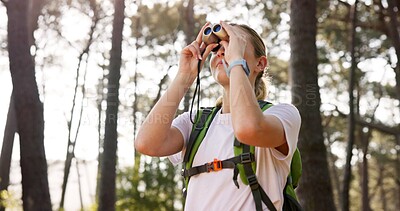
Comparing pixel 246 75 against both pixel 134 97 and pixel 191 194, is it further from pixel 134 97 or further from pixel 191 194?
pixel 134 97

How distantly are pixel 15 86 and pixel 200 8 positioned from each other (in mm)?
14207

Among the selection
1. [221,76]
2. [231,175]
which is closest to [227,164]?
[231,175]

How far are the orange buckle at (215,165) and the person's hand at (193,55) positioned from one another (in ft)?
1.77

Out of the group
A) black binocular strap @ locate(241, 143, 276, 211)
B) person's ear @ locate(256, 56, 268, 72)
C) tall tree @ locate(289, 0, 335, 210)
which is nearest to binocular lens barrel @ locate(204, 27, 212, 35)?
person's ear @ locate(256, 56, 268, 72)

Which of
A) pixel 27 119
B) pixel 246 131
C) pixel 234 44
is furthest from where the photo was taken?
pixel 27 119

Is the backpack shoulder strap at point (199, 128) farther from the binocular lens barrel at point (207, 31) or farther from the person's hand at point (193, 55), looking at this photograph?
the binocular lens barrel at point (207, 31)

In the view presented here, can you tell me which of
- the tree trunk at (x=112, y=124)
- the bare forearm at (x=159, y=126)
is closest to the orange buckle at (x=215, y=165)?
the bare forearm at (x=159, y=126)

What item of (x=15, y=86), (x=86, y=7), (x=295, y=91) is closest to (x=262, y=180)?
(x=295, y=91)

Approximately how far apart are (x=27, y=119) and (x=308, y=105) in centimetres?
350

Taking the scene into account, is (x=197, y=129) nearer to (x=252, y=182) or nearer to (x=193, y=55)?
(x=193, y=55)

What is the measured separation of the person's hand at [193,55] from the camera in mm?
2678

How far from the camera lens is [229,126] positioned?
97.8 inches

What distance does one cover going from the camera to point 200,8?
835 inches

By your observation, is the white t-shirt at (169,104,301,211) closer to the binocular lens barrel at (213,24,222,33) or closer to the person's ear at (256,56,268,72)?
the person's ear at (256,56,268,72)
